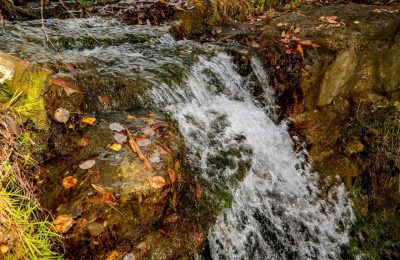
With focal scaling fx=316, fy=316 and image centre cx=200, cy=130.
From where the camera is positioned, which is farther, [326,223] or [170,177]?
[326,223]

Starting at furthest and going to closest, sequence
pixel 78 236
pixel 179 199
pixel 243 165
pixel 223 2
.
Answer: pixel 223 2, pixel 243 165, pixel 179 199, pixel 78 236

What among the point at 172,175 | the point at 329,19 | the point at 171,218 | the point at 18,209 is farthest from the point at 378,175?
the point at 18,209

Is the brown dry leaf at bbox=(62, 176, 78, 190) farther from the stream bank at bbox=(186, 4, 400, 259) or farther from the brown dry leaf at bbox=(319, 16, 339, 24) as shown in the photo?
the brown dry leaf at bbox=(319, 16, 339, 24)

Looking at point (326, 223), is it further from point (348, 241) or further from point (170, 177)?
point (170, 177)

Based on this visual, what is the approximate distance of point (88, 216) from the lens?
6.90 ft

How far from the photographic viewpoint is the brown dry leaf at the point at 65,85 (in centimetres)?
260

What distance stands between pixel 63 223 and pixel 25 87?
1048 mm

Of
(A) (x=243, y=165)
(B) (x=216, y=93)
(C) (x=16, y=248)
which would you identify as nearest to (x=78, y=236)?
(C) (x=16, y=248)

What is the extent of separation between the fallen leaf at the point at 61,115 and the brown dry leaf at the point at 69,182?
53 cm

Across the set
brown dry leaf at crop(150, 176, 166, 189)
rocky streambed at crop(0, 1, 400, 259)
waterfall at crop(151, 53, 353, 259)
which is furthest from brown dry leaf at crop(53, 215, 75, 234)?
waterfall at crop(151, 53, 353, 259)

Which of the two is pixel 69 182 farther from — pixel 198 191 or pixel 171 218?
pixel 198 191

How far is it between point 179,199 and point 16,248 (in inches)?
48.2

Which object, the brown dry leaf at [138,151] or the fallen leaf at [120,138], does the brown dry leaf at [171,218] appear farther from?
the fallen leaf at [120,138]

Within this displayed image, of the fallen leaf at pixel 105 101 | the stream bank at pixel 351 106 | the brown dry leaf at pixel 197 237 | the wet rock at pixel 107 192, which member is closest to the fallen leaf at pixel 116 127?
the wet rock at pixel 107 192
